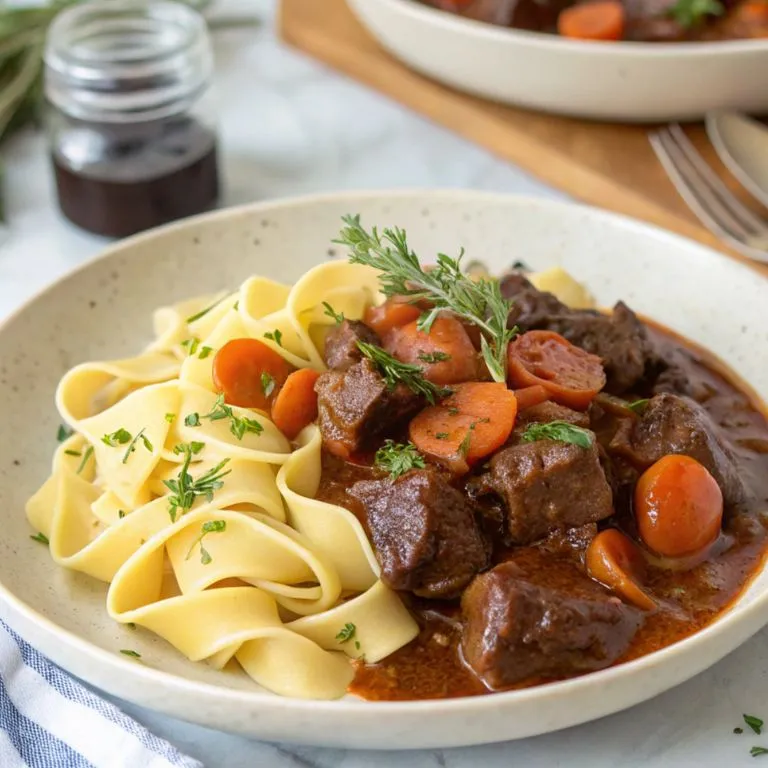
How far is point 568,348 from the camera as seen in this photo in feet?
15.6

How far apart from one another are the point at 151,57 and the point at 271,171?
136 cm

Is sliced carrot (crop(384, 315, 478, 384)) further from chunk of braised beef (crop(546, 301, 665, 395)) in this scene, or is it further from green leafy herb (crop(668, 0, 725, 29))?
green leafy herb (crop(668, 0, 725, 29))

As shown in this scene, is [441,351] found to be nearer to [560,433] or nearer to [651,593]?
[560,433]

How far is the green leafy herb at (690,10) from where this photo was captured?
7473 millimetres

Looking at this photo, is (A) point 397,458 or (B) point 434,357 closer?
(A) point 397,458

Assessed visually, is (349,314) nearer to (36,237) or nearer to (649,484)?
(649,484)

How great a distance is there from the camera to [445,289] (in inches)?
180

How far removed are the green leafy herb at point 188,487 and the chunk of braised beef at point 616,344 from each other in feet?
5.12

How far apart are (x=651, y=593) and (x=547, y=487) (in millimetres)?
537

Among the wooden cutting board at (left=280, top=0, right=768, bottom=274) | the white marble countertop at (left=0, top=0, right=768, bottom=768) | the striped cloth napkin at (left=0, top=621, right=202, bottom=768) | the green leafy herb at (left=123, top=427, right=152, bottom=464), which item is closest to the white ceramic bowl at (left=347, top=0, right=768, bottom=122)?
the wooden cutting board at (left=280, top=0, right=768, bottom=274)

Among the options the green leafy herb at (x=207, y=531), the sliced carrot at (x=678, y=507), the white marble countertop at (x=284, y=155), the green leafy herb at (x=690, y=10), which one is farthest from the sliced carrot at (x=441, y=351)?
the green leafy herb at (x=690, y=10)

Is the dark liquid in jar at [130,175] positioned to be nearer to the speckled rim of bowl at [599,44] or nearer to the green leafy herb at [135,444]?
the speckled rim of bowl at [599,44]

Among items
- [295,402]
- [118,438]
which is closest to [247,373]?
[295,402]

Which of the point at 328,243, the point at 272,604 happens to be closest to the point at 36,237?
the point at 328,243
